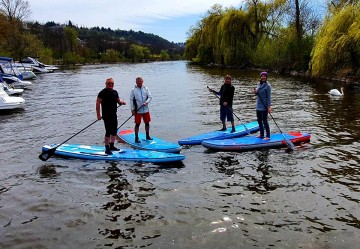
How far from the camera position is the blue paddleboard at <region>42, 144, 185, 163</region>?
8562mm

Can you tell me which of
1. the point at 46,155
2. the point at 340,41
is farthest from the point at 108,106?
the point at 340,41

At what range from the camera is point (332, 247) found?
489 cm

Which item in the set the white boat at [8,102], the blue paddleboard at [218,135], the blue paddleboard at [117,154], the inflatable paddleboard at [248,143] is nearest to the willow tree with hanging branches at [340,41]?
the blue paddleboard at [218,135]

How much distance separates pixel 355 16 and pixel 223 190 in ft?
68.8

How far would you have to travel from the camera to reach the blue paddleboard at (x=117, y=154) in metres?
8.56

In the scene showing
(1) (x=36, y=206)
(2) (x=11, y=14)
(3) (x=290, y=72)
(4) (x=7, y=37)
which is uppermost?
(2) (x=11, y=14)

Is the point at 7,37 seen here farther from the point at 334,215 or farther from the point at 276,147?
the point at 334,215

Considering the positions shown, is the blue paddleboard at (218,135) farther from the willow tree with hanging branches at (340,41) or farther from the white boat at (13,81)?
the white boat at (13,81)

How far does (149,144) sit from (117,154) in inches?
48.6

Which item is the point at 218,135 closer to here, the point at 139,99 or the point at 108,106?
the point at 139,99

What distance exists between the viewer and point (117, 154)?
29.2 feet

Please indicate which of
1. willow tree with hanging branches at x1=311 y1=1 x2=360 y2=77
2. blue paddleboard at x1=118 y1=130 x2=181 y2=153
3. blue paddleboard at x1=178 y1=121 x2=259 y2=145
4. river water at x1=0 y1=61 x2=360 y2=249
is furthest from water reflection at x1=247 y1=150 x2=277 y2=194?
willow tree with hanging branches at x1=311 y1=1 x2=360 y2=77

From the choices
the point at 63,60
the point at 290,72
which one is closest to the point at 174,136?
the point at 290,72

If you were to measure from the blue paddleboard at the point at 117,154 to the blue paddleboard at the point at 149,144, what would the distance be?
0.51 meters
